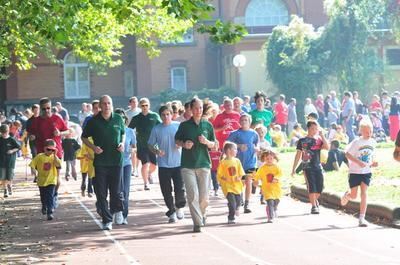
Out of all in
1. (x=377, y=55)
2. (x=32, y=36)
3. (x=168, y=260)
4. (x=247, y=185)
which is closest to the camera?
(x=168, y=260)

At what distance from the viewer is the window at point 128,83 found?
61.1 m

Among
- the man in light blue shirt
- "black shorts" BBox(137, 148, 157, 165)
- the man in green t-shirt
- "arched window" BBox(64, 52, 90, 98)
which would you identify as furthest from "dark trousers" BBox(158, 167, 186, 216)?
"arched window" BBox(64, 52, 90, 98)

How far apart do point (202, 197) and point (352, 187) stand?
226 cm

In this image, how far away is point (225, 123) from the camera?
793 inches

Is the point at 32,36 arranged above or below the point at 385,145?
above

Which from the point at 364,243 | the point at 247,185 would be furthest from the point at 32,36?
the point at 364,243

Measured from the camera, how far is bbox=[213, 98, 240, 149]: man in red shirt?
20.1m

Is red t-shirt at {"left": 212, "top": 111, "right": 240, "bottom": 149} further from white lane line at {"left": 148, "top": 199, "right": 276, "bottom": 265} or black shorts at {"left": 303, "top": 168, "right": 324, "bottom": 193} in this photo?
white lane line at {"left": 148, "top": 199, "right": 276, "bottom": 265}

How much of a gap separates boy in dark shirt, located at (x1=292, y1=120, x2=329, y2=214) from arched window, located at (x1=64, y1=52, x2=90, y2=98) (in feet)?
145

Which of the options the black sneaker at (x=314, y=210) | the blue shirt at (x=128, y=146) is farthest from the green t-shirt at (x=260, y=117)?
the blue shirt at (x=128, y=146)

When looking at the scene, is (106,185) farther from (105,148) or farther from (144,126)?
(144,126)

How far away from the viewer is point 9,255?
46.3 feet

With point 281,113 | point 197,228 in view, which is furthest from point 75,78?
point 197,228

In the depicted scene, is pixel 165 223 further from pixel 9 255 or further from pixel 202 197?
pixel 9 255
